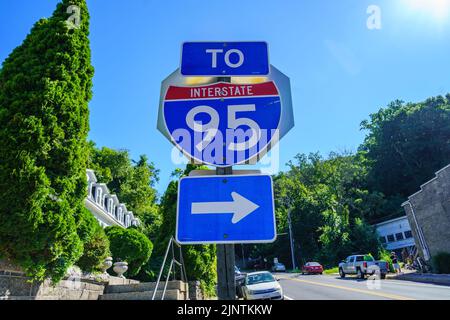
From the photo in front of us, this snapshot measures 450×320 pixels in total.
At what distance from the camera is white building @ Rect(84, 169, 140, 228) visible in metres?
18.4

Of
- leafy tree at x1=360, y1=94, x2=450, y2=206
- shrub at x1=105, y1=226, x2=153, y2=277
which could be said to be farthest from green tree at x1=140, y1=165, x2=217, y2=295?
leafy tree at x1=360, y1=94, x2=450, y2=206

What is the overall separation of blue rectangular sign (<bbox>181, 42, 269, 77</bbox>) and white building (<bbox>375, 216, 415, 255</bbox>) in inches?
1773

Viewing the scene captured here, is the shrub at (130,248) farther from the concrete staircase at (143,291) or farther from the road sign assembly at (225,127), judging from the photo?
the road sign assembly at (225,127)

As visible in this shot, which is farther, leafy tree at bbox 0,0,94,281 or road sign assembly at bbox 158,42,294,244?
leafy tree at bbox 0,0,94,281

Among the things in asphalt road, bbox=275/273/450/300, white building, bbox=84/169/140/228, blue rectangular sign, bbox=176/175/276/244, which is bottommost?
asphalt road, bbox=275/273/450/300

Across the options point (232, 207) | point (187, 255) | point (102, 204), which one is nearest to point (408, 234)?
point (102, 204)

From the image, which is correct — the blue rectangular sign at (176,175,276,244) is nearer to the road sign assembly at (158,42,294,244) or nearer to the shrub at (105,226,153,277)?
the road sign assembly at (158,42,294,244)

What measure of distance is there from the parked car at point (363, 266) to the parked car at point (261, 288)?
11748mm

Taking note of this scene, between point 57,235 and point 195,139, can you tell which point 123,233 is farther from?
point 195,139

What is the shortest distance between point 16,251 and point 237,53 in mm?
5551

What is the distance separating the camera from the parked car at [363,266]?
22734mm

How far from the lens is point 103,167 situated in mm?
39531

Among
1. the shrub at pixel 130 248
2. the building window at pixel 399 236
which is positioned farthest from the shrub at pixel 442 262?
the building window at pixel 399 236

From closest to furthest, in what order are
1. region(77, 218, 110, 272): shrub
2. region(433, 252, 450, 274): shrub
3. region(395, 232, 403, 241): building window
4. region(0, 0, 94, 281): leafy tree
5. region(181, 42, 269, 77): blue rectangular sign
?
region(181, 42, 269, 77): blue rectangular sign < region(0, 0, 94, 281): leafy tree < region(77, 218, 110, 272): shrub < region(433, 252, 450, 274): shrub < region(395, 232, 403, 241): building window
